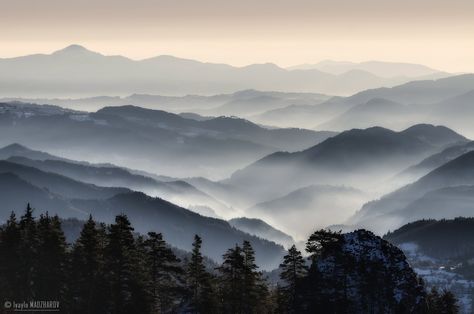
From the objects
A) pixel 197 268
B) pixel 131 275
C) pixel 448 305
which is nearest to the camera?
pixel 131 275

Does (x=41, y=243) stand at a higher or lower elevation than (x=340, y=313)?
higher

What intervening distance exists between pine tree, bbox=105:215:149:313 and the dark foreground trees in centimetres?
11

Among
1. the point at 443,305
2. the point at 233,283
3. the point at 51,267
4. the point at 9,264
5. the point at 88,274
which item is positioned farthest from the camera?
the point at 443,305

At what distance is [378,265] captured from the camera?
333ft

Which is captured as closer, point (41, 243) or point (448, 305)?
point (41, 243)

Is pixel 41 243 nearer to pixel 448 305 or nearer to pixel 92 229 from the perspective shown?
pixel 92 229

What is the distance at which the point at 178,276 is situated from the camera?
98.4m

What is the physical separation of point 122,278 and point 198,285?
37.1 feet

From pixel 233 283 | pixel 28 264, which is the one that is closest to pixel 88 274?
pixel 28 264

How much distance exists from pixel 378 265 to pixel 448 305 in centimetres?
1306

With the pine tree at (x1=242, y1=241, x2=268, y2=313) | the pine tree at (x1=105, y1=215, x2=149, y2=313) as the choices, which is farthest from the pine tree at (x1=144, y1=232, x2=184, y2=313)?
the pine tree at (x1=242, y1=241, x2=268, y2=313)

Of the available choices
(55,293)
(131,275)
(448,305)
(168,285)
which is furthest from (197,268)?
(448,305)

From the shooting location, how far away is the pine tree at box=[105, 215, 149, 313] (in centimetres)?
8694

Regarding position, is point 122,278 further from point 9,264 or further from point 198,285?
point 9,264
